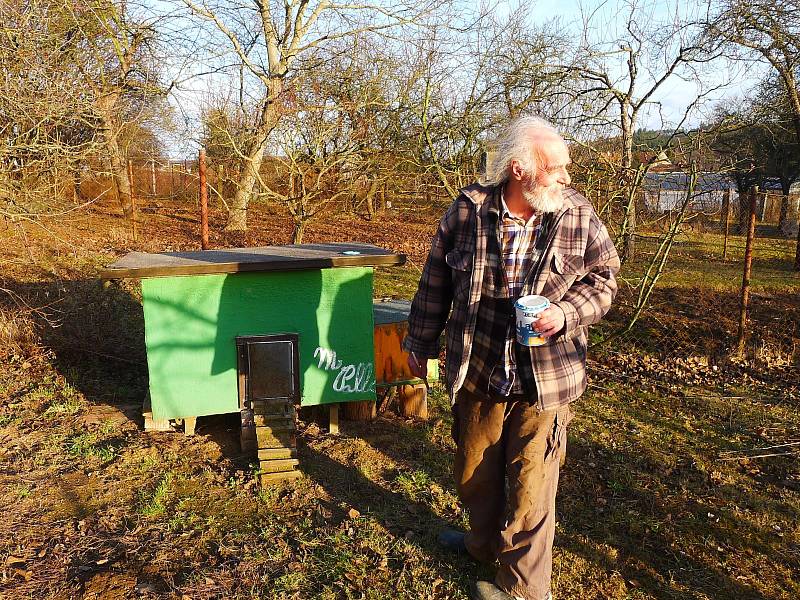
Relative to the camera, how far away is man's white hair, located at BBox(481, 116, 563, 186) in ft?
7.48

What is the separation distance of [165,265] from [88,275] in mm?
5600

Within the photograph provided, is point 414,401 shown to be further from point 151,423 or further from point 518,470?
point 518,470

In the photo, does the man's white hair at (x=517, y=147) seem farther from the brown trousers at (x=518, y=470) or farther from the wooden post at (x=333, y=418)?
the wooden post at (x=333, y=418)

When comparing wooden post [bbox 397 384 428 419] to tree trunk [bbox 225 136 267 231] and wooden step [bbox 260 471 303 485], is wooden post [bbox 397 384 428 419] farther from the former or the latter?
tree trunk [bbox 225 136 267 231]

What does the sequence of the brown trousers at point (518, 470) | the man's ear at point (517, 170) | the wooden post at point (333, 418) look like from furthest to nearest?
the wooden post at point (333, 418) → the brown trousers at point (518, 470) → the man's ear at point (517, 170)

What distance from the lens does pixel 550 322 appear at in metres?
2.20

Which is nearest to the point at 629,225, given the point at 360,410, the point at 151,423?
the point at 360,410

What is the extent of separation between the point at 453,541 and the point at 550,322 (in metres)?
1.38

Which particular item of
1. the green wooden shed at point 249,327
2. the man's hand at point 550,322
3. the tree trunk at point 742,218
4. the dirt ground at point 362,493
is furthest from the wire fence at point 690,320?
the tree trunk at point 742,218

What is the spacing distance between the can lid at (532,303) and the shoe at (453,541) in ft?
4.49

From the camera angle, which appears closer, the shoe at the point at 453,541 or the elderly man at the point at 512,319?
the elderly man at the point at 512,319

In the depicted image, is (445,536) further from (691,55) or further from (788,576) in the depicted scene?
(691,55)

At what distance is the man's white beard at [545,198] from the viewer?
2297mm

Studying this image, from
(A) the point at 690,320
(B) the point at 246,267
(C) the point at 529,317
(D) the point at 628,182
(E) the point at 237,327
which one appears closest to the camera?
(C) the point at 529,317
